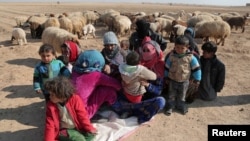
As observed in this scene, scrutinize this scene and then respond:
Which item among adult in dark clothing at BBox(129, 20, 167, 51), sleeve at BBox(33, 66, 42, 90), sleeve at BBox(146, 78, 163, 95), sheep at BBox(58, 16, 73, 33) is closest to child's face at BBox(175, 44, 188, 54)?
sleeve at BBox(146, 78, 163, 95)

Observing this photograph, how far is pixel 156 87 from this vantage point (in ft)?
17.8

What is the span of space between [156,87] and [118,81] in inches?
28.6

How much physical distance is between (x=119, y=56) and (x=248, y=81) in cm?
366

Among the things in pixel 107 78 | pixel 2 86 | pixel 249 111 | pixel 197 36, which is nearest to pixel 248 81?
pixel 249 111

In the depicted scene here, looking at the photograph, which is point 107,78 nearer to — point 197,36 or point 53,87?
point 53,87

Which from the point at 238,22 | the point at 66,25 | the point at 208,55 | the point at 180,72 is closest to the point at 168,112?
the point at 180,72

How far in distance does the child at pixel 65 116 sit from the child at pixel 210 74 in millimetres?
2715

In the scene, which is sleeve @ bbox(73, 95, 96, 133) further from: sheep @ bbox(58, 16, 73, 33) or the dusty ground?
sheep @ bbox(58, 16, 73, 33)

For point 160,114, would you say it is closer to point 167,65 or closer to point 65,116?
point 167,65

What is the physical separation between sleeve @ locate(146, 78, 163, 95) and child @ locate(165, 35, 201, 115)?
0.17 metres

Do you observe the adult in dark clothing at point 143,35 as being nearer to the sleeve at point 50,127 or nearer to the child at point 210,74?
the child at point 210,74

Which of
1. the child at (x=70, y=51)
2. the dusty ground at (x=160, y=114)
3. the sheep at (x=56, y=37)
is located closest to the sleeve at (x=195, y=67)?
the dusty ground at (x=160, y=114)

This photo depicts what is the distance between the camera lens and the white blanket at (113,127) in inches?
181

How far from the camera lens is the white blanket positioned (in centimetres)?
459
